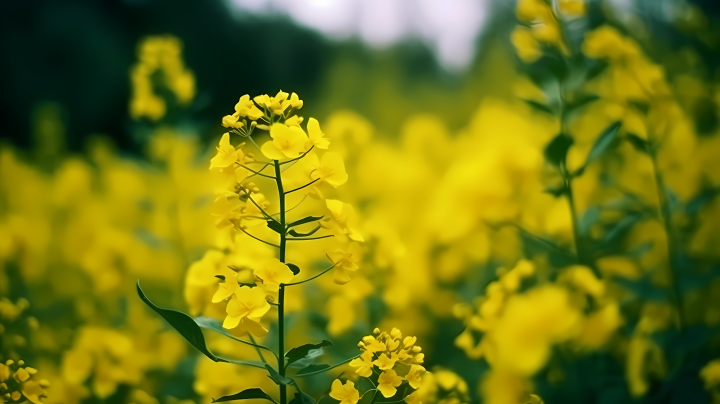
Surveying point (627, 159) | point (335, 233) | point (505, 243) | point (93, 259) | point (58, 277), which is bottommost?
point (335, 233)

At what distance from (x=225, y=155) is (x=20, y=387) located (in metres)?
0.34

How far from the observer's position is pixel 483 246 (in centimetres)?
111

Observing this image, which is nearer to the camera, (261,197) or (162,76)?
(261,197)

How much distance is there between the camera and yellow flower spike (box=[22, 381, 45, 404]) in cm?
58

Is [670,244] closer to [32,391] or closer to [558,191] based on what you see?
[558,191]

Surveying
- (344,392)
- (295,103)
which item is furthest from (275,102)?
(344,392)

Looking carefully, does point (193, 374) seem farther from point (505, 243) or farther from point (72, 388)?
point (505, 243)

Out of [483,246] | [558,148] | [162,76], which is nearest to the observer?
[558,148]

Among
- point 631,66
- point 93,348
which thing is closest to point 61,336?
point 93,348

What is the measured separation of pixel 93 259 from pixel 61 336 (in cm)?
18

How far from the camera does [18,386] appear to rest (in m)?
0.62

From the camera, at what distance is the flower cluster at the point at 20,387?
582 mm

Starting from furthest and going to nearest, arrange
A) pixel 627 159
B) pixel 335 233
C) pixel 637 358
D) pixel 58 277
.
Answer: pixel 58 277, pixel 627 159, pixel 637 358, pixel 335 233

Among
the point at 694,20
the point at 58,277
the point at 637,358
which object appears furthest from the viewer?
the point at 58,277
